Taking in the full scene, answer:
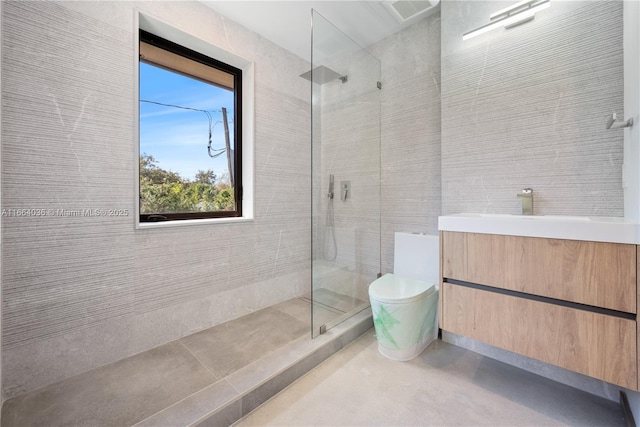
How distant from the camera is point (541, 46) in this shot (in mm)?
1568

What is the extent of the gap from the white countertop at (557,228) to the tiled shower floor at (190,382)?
1074 mm

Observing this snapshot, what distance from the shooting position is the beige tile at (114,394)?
1193 millimetres

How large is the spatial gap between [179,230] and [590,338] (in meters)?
2.23

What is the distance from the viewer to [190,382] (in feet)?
4.60

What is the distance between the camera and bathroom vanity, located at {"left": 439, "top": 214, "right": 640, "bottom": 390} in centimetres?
104

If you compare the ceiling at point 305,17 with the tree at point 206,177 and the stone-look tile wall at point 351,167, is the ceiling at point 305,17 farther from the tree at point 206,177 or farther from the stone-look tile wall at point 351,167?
the tree at point 206,177

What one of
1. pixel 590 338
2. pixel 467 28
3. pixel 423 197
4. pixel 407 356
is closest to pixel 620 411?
pixel 590 338

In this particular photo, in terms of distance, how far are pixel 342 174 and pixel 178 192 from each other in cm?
123

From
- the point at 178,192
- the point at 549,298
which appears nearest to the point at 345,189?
the point at 178,192

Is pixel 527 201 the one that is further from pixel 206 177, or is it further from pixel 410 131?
pixel 206 177

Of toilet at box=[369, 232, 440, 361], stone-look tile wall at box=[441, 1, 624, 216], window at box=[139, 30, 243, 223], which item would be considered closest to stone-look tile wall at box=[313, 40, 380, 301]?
toilet at box=[369, 232, 440, 361]

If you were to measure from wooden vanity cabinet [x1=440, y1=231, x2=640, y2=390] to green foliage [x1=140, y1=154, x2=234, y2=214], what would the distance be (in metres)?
1.72

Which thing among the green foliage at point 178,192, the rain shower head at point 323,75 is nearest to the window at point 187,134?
the green foliage at point 178,192

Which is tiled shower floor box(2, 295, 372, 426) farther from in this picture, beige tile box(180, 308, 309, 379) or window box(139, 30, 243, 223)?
window box(139, 30, 243, 223)
